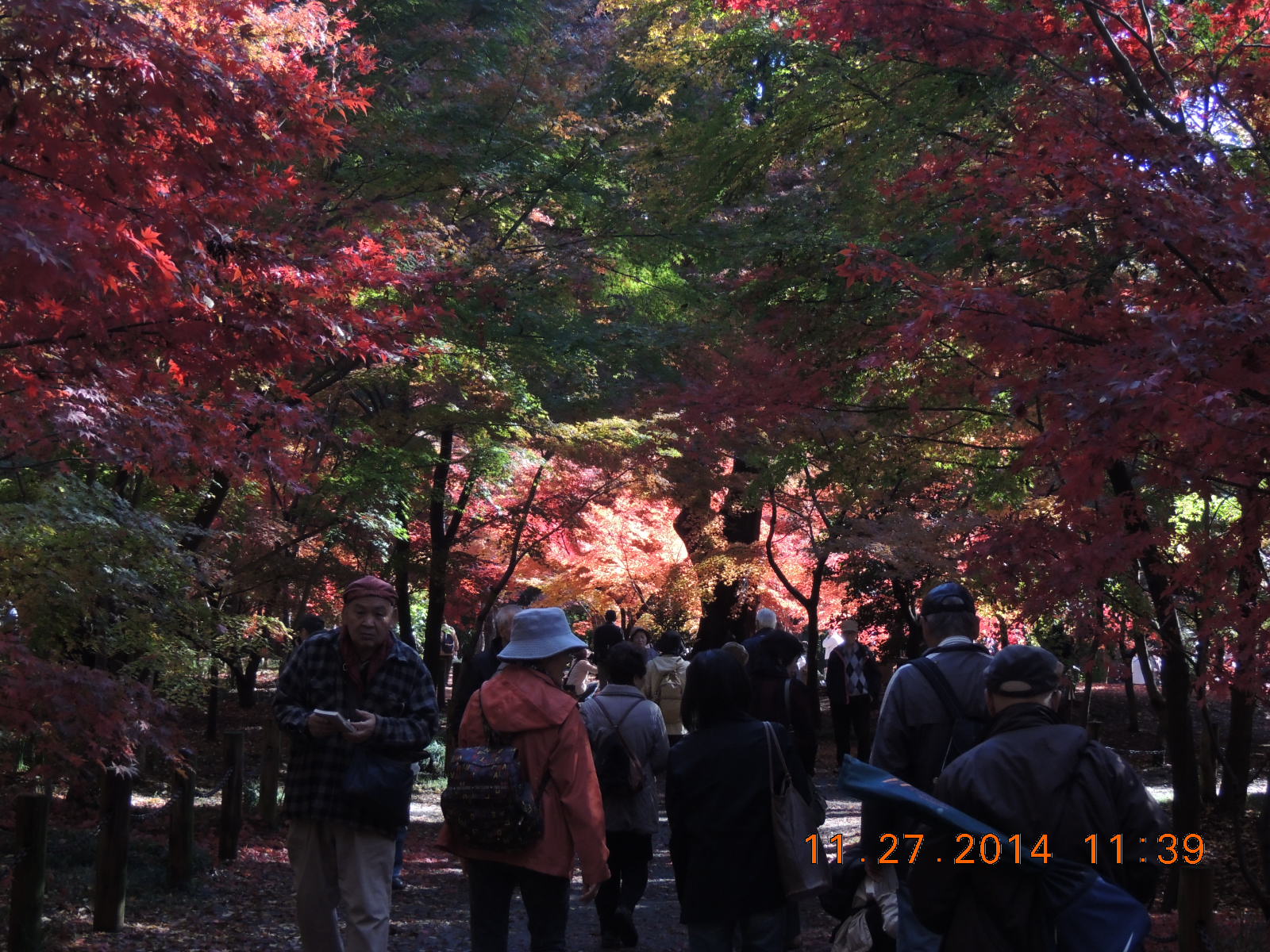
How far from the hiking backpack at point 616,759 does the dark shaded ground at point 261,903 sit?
1289 millimetres

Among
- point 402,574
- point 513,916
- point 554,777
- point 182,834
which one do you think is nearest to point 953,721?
point 554,777

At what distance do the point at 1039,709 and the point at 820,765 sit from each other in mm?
15512

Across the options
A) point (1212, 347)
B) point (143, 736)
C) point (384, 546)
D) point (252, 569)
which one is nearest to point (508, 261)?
point (384, 546)

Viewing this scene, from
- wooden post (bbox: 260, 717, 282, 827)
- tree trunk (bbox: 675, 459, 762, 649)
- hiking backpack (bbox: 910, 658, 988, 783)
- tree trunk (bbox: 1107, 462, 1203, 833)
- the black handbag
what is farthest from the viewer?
tree trunk (bbox: 675, 459, 762, 649)

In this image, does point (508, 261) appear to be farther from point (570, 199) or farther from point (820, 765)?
point (820, 765)

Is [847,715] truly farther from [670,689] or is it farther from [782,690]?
[782,690]

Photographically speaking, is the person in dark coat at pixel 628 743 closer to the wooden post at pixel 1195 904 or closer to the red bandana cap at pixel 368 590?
the red bandana cap at pixel 368 590

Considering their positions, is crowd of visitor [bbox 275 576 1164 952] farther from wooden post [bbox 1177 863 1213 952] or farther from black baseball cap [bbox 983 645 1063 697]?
wooden post [bbox 1177 863 1213 952]

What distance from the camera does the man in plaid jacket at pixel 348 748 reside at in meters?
4.48

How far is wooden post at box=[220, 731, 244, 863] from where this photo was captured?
8.84 metres

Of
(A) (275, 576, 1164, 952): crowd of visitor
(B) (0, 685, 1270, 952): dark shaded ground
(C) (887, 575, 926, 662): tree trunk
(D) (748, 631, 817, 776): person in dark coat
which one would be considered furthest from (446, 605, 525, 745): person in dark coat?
(C) (887, 575, 926, 662): tree trunk

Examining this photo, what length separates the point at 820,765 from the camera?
1800 cm

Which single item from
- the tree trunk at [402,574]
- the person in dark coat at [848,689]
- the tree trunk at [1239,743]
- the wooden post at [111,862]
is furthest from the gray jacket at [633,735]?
the tree trunk at [402,574]

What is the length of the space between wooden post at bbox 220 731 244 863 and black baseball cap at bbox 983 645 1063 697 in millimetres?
6990
